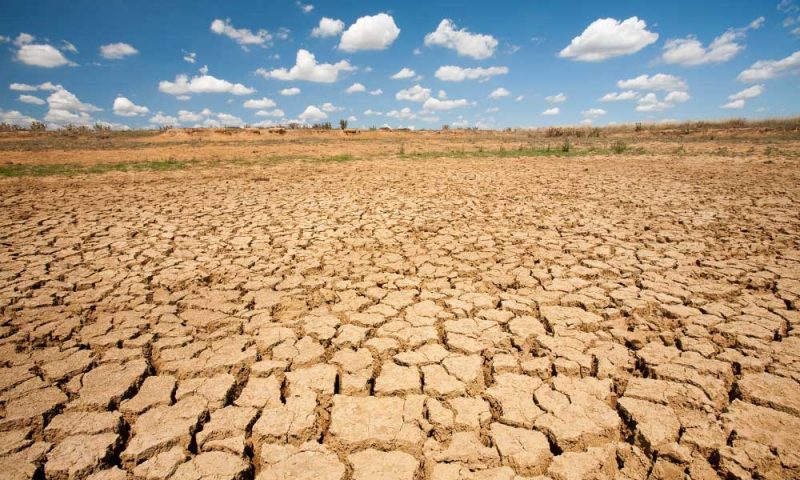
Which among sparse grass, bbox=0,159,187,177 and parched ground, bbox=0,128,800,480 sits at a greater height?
sparse grass, bbox=0,159,187,177

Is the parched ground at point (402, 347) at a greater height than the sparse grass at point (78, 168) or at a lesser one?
lesser

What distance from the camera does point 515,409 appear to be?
181 cm

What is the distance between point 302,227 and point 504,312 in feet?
9.58

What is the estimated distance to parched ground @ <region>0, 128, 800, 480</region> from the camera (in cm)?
159

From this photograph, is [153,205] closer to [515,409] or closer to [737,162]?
[515,409]

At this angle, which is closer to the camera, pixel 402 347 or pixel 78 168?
pixel 402 347

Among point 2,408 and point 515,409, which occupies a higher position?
point 2,408

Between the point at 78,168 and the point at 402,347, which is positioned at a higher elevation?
the point at 78,168

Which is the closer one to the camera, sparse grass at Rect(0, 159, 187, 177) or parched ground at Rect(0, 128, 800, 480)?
parched ground at Rect(0, 128, 800, 480)

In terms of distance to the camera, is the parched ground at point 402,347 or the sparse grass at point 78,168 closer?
the parched ground at point 402,347

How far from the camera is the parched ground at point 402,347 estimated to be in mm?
1594

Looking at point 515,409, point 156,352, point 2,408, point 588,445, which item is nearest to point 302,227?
point 156,352

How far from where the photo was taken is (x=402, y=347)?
2.31 m

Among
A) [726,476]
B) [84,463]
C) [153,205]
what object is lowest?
[726,476]
